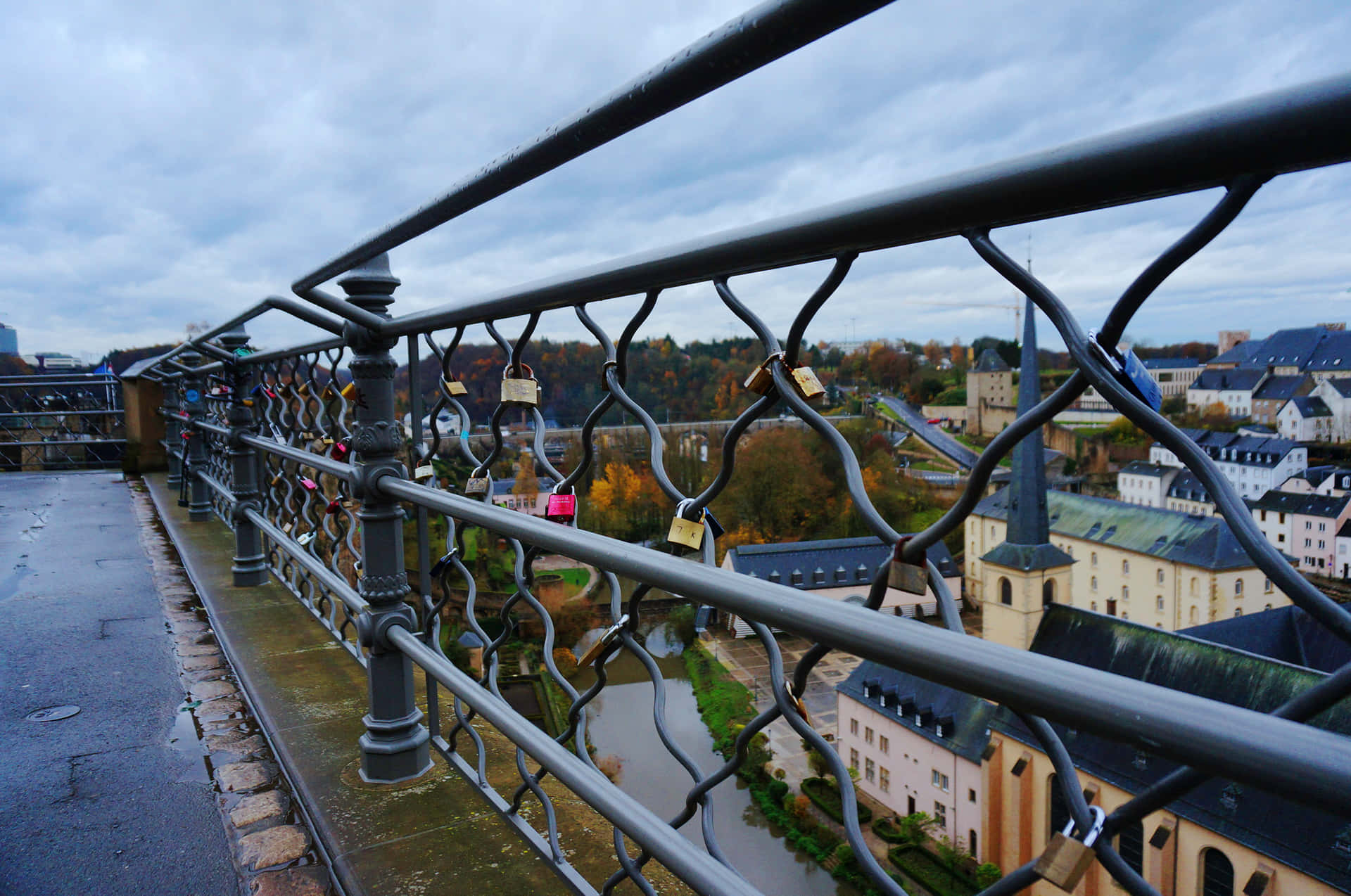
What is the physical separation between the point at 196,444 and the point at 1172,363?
7233mm

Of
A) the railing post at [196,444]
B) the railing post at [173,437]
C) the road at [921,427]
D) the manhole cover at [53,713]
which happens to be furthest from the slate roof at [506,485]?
the railing post at [173,437]

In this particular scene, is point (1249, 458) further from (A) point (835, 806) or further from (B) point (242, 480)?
(B) point (242, 480)

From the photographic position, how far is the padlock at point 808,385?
0.81 meters

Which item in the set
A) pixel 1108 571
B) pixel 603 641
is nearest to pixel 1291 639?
pixel 603 641

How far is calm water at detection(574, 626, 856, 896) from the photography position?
14.1 meters

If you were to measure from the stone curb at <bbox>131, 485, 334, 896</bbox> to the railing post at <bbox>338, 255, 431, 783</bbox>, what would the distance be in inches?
9.8

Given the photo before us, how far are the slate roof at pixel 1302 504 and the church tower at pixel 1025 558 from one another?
0.28m

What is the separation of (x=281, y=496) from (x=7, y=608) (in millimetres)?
1300

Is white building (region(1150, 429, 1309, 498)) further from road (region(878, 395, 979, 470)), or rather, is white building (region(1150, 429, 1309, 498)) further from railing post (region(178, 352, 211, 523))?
railing post (region(178, 352, 211, 523))

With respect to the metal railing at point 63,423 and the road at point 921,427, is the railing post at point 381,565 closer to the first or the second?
the road at point 921,427

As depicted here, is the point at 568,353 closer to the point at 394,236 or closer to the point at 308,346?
the point at 394,236

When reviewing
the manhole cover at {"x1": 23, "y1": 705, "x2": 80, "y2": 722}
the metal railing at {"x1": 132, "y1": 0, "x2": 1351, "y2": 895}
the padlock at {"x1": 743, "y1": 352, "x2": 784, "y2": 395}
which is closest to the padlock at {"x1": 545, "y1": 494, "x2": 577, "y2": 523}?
the metal railing at {"x1": 132, "y1": 0, "x2": 1351, "y2": 895}

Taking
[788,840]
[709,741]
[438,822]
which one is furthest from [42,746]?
[709,741]

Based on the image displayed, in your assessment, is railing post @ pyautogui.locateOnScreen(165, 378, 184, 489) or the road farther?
Answer: railing post @ pyautogui.locateOnScreen(165, 378, 184, 489)
